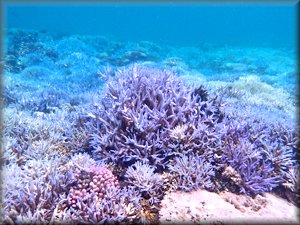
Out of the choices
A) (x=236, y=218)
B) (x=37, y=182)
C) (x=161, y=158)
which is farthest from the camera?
(x=161, y=158)

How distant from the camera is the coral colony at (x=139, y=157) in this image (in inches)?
130

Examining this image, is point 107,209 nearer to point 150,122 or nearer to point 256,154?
point 150,122

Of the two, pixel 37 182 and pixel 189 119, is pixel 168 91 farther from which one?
pixel 37 182

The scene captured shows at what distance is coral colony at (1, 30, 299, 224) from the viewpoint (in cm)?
330

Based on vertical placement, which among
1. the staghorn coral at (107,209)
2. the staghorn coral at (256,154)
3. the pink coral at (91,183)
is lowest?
the staghorn coral at (107,209)

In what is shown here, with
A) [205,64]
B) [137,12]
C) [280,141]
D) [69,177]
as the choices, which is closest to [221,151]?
[280,141]

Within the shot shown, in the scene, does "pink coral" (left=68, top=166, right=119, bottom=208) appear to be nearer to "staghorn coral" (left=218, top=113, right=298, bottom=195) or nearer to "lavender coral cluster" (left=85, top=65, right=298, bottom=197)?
"lavender coral cluster" (left=85, top=65, right=298, bottom=197)

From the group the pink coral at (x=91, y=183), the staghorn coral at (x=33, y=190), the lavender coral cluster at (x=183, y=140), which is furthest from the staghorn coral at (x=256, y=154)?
the staghorn coral at (x=33, y=190)

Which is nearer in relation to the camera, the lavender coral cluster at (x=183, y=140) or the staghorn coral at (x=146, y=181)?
the staghorn coral at (x=146, y=181)

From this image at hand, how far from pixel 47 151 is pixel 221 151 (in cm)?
308

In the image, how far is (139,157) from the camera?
154 inches

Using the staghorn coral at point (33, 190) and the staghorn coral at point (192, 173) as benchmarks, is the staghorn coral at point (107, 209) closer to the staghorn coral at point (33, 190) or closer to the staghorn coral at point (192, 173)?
the staghorn coral at point (33, 190)

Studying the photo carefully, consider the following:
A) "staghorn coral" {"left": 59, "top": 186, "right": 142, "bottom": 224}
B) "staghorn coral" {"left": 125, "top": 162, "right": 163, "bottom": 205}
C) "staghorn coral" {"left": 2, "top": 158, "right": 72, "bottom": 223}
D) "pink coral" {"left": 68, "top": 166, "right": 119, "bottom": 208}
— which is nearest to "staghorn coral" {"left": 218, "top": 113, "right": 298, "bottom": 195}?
"staghorn coral" {"left": 125, "top": 162, "right": 163, "bottom": 205}

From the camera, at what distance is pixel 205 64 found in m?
20.2
